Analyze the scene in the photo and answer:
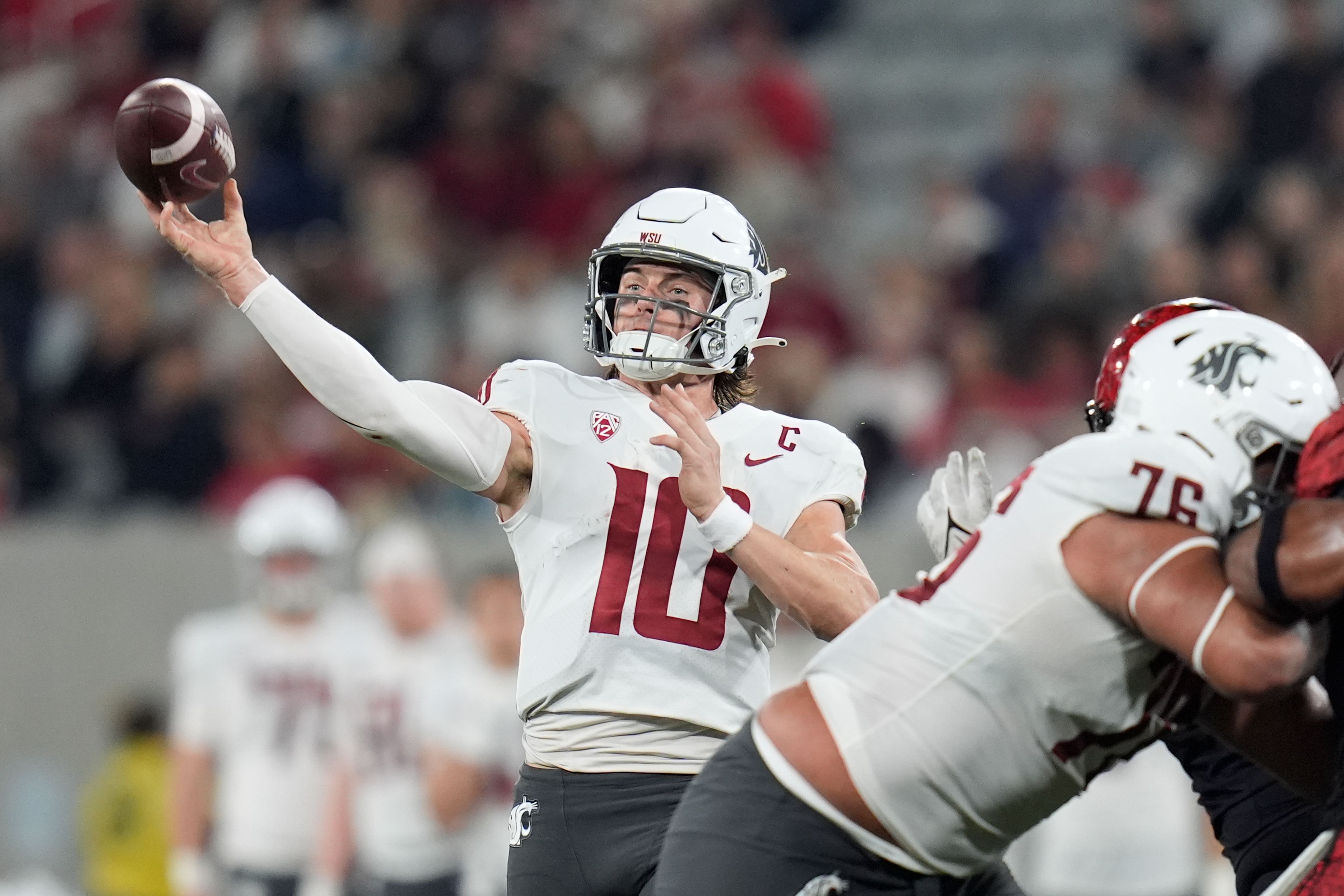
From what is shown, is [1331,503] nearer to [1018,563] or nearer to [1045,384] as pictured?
[1018,563]

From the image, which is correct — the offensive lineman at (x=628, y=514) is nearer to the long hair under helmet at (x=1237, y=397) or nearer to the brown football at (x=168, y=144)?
the brown football at (x=168, y=144)

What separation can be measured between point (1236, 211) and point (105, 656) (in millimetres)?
5181

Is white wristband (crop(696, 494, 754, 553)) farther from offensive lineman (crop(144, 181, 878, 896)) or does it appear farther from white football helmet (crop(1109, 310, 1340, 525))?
white football helmet (crop(1109, 310, 1340, 525))

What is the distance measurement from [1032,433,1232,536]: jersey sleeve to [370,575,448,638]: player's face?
4.99 meters

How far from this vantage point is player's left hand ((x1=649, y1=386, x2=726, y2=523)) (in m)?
3.68

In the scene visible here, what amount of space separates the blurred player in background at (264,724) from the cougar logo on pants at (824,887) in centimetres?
474

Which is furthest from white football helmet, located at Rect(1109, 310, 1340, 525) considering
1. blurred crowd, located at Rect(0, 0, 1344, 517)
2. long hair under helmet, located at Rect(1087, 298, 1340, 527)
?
blurred crowd, located at Rect(0, 0, 1344, 517)

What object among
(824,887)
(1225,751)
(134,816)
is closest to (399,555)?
(134,816)

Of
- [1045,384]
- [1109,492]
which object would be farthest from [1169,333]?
[1045,384]

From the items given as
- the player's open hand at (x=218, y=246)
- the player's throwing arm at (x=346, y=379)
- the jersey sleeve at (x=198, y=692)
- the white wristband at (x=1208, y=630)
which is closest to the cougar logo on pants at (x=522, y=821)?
the player's throwing arm at (x=346, y=379)

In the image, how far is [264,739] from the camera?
7645 millimetres

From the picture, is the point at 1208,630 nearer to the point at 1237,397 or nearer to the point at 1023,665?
the point at 1023,665

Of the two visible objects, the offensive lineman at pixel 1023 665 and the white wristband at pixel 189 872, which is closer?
the offensive lineman at pixel 1023 665

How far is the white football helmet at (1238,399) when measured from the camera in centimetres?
312
